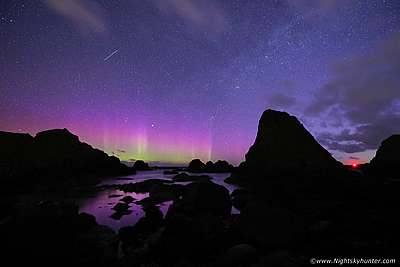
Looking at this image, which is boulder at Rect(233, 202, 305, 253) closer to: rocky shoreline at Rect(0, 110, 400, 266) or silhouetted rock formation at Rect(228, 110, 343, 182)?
rocky shoreline at Rect(0, 110, 400, 266)

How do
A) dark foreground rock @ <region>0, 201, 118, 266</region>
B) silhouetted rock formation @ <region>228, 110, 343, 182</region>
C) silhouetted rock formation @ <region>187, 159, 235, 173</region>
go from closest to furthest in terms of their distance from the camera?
dark foreground rock @ <region>0, 201, 118, 266</region> → silhouetted rock formation @ <region>228, 110, 343, 182</region> → silhouetted rock formation @ <region>187, 159, 235, 173</region>

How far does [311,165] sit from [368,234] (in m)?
36.0

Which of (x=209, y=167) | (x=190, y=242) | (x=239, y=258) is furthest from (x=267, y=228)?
(x=209, y=167)

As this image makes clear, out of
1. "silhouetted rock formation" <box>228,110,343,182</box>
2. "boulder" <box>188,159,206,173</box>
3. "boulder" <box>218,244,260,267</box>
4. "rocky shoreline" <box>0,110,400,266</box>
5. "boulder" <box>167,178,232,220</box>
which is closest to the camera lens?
"boulder" <box>218,244,260,267</box>

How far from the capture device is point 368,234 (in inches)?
354

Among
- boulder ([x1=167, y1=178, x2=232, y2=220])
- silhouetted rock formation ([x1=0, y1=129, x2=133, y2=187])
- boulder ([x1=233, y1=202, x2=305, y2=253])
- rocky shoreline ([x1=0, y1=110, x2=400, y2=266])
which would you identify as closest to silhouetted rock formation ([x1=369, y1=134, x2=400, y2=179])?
rocky shoreline ([x1=0, y1=110, x2=400, y2=266])

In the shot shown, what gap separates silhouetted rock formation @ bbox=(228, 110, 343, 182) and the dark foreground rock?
41062 mm

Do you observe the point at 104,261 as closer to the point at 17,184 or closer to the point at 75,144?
the point at 17,184

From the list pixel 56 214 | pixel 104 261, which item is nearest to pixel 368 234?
pixel 104 261

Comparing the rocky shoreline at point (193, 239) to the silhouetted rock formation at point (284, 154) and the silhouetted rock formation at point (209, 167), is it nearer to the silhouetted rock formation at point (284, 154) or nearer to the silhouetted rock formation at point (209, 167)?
the silhouetted rock formation at point (284, 154)

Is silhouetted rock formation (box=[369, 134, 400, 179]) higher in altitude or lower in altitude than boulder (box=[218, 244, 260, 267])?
higher

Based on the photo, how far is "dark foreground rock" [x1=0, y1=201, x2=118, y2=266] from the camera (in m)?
6.85

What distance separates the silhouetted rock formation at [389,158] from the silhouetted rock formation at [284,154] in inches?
1455

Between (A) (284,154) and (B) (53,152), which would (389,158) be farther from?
(B) (53,152)
